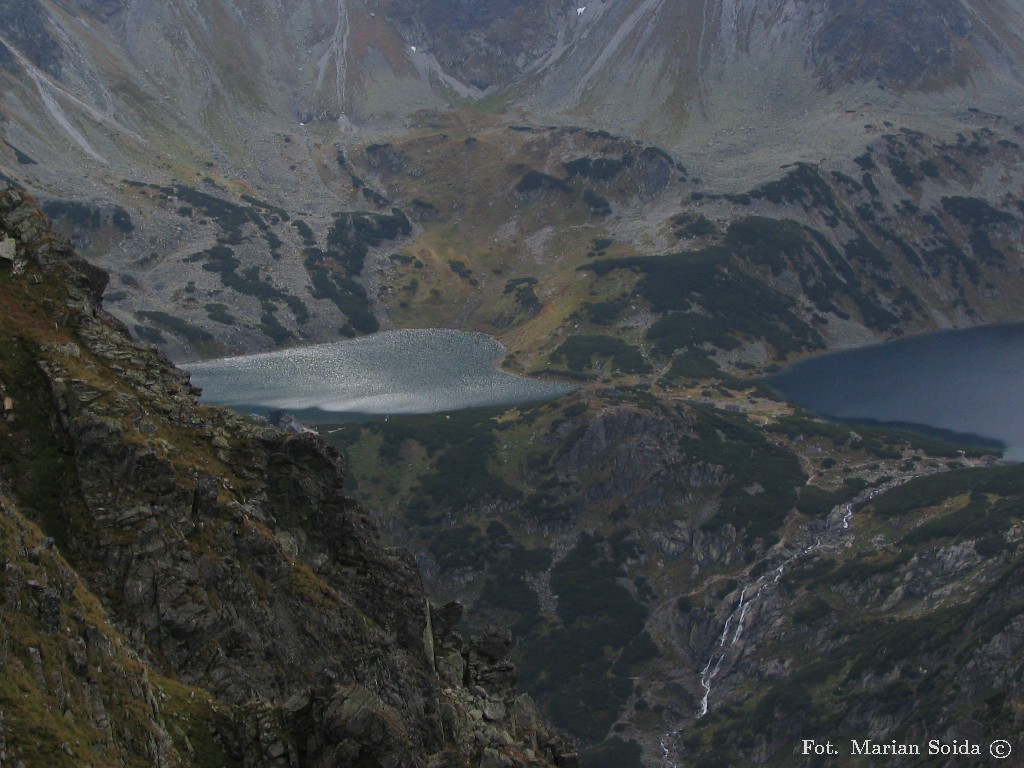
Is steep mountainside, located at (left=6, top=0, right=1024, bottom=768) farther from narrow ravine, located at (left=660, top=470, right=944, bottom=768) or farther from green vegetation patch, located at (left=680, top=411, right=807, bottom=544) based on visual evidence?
green vegetation patch, located at (left=680, top=411, right=807, bottom=544)

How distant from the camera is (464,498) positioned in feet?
516

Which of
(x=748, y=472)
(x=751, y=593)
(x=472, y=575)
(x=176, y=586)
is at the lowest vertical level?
(x=472, y=575)

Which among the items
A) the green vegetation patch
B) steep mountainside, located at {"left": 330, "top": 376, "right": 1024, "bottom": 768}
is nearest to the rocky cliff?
steep mountainside, located at {"left": 330, "top": 376, "right": 1024, "bottom": 768}

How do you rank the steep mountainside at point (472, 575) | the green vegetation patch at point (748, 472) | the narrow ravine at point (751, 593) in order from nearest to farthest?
the steep mountainside at point (472, 575) < the narrow ravine at point (751, 593) < the green vegetation patch at point (748, 472)

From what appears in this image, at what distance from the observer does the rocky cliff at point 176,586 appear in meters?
20.3

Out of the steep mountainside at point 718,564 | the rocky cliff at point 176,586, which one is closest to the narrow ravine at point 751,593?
the steep mountainside at point 718,564

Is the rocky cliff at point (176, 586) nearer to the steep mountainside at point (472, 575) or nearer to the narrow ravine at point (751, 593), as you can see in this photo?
the steep mountainside at point (472, 575)

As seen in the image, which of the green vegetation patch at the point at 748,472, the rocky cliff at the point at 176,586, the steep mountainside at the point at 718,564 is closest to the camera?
the rocky cliff at the point at 176,586

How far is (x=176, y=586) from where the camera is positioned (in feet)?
85.6

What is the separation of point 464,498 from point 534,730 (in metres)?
120

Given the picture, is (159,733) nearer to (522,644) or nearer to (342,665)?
(342,665)

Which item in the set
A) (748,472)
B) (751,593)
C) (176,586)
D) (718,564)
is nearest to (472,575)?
(718,564)

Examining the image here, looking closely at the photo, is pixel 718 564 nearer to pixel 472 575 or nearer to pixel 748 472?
pixel 748 472

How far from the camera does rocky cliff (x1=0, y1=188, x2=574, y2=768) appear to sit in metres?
20.3
